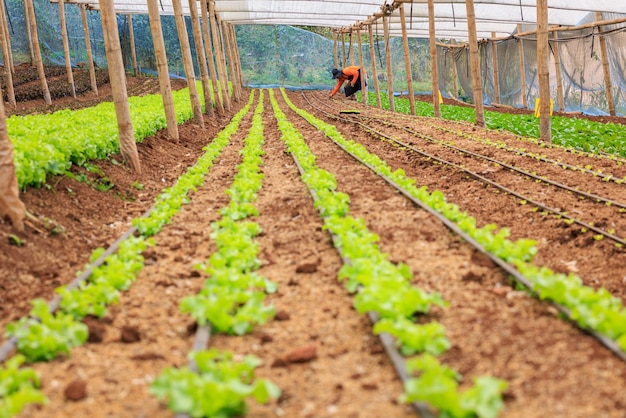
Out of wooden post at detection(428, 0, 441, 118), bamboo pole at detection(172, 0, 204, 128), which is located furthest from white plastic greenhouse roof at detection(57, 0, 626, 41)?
bamboo pole at detection(172, 0, 204, 128)

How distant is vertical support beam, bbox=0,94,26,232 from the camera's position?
6.32 metres

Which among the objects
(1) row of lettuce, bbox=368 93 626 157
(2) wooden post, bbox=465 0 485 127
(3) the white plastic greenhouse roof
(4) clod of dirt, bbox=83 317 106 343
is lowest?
(1) row of lettuce, bbox=368 93 626 157

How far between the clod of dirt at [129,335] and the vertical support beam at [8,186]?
2641 mm

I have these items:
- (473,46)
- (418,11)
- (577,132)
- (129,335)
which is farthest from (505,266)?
(418,11)

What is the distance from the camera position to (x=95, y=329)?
4414mm

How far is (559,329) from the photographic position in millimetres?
4125

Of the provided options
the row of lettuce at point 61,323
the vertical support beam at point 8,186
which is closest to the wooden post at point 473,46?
the row of lettuce at point 61,323

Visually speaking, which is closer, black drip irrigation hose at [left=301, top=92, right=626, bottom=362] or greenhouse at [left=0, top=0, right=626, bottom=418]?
greenhouse at [left=0, top=0, right=626, bottom=418]

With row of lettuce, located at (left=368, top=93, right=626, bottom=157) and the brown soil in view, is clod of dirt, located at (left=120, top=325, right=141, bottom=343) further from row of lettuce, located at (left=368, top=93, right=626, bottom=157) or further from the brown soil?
row of lettuce, located at (left=368, top=93, right=626, bottom=157)

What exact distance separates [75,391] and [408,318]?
2143mm

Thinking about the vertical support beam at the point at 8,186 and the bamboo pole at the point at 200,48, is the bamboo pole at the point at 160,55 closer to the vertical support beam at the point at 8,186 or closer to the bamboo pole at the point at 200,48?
the bamboo pole at the point at 200,48

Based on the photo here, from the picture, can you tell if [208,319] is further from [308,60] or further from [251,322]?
[308,60]

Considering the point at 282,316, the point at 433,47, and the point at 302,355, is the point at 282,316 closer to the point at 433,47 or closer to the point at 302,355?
the point at 302,355

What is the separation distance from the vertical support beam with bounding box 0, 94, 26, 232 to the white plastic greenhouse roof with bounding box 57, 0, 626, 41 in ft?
57.0
